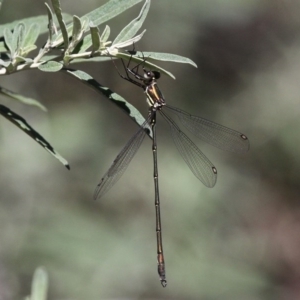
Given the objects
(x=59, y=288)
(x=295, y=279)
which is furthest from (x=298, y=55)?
(x=59, y=288)

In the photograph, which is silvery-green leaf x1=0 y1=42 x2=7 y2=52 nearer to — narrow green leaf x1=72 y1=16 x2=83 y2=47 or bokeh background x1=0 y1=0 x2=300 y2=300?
narrow green leaf x1=72 y1=16 x2=83 y2=47

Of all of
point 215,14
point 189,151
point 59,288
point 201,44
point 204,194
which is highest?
point 215,14

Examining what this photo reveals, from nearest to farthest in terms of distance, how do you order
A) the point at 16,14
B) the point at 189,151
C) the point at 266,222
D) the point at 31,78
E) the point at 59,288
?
the point at 189,151 < the point at 59,288 < the point at 16,14 < the point at 31,78 < the point at 266,222

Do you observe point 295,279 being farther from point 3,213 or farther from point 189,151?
point 3,213

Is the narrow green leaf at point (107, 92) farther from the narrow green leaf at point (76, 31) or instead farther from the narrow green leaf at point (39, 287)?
the narrow green leaf at point (39, 287)

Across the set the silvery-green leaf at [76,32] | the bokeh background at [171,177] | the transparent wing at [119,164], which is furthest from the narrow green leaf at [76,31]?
the bokeh background at [171,177]
